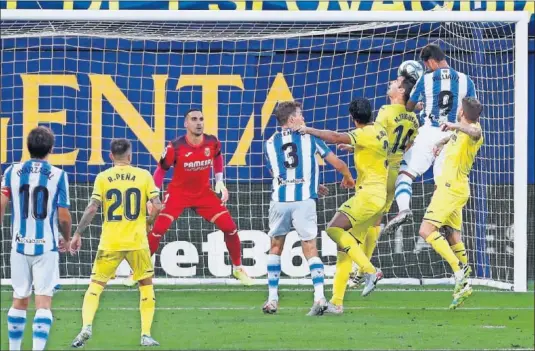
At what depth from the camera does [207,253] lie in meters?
15.2

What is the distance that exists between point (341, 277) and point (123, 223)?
8.44ft

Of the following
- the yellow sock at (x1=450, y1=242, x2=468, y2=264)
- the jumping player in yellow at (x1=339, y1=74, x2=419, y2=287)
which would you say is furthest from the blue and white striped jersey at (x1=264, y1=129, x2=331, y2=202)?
the yellow sock at (x1=450, y1=242, x2=468, y2=264)

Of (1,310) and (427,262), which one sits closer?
(1,310)

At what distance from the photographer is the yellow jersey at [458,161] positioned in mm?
12062

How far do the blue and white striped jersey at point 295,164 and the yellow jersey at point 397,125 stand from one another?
97 centimetres

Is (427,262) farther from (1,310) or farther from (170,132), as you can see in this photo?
(1,310)

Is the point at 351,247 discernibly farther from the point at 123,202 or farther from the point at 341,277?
the point at 123,202

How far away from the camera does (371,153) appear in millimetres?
11695

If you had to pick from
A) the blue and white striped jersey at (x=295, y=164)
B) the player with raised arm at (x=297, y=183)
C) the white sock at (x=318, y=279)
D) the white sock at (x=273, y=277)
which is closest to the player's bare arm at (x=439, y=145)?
the player with raised arm at (x=297, y=183)

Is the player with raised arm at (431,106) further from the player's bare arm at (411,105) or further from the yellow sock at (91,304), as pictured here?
the yellow sock at (91,304)

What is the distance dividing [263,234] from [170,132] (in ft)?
4.96

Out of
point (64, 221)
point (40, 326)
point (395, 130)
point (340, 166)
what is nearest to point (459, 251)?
point (395, 130)

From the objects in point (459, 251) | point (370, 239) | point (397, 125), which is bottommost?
point (459, 251)

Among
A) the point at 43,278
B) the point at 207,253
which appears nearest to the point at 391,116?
the point at 207,253
